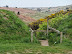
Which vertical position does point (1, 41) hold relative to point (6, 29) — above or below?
below

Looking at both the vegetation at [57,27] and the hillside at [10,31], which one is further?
the vegetation at [57,27]

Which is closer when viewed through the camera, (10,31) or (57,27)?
(10,31)

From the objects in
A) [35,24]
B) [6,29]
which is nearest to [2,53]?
[6,29]

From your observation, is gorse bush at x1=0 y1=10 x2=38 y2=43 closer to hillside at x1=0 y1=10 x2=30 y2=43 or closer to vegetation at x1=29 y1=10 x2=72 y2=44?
hillside at x1=0 y1=10 x2=30 y2=43

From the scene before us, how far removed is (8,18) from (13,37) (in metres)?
3.00

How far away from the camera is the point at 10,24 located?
10.3m

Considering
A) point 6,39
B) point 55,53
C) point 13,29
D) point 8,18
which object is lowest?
point 55,53

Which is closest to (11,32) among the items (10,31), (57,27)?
(10,31)

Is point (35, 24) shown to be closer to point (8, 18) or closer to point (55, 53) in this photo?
point (8, 18)

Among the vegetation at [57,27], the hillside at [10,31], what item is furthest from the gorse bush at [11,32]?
the vegetation at [57,27]

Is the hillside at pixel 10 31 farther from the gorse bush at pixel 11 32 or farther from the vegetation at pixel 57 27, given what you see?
the vegetation at pixel 57 27

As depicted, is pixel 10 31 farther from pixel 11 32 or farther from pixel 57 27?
pixel 57 27

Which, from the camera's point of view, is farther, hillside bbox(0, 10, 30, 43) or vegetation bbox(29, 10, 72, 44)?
vegetation bbox(29, 10, 72, 44)

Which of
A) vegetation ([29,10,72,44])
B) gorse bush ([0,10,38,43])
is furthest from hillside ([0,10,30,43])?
vegetation ([29,10,72,44])
